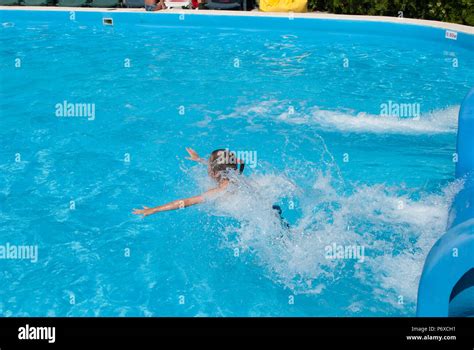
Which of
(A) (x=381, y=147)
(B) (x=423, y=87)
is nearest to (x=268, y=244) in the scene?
(A) (x=381, y=147)

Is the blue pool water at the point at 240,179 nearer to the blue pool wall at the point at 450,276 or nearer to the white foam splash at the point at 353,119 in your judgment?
the white foam splash at the point at 353,119

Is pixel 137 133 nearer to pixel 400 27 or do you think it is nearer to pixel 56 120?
pixel 56 120

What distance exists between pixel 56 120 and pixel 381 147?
4.76 metres

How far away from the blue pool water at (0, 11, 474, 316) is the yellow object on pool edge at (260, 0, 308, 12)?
1224 mm

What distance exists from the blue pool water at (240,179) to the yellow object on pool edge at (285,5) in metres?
1.22

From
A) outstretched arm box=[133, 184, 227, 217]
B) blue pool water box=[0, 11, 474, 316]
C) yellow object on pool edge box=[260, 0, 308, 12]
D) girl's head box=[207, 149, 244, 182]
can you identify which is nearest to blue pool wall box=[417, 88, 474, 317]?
blue pool water box=[0, 11, 474, 316]

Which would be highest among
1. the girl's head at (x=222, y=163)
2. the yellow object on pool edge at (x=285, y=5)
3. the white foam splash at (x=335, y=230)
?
the yellow object on pool edge at (x=285, y=5)

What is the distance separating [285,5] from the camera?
14.1m

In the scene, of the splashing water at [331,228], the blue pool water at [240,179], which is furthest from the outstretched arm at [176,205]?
the blue pool water at [240,179]

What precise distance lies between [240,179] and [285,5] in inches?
368

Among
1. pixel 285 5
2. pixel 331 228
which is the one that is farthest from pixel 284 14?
pixel 331 228

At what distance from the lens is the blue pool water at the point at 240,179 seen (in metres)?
5.16

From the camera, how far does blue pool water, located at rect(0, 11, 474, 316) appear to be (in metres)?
5.16

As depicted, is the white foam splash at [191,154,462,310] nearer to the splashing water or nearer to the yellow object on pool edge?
the splashing water
